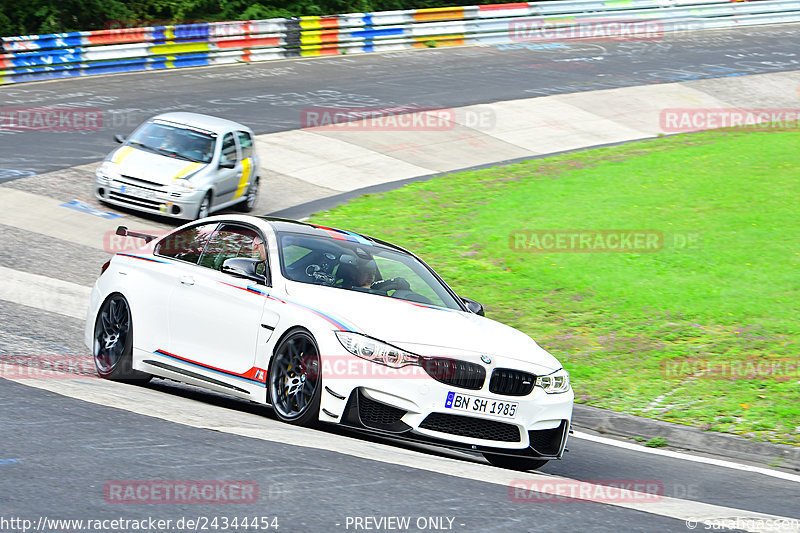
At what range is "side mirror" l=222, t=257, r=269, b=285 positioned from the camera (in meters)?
8.20

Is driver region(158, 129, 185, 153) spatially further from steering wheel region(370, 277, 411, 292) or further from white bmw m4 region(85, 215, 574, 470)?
steering wheel region(370, 277, 411, 292)

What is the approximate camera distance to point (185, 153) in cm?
1833

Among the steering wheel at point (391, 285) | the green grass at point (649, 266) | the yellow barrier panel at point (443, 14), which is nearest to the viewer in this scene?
the steering wheel at point (391, 285)

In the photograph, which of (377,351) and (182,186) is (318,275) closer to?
(377,351)

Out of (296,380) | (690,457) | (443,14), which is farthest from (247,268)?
(443,14)

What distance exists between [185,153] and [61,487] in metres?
13.3

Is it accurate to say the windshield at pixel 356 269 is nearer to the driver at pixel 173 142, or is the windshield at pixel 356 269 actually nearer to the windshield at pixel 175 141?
the windshield at pixel 175 141

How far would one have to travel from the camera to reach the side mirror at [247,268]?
8195 mm

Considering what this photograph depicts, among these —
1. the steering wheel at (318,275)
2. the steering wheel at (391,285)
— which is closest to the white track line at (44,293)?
the steering wheel at (318,275)

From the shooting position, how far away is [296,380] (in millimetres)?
7621

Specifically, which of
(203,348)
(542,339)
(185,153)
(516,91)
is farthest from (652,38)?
(203,348)

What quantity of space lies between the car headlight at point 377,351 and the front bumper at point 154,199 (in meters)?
10.5

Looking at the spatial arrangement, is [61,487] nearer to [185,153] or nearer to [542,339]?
[542,339]

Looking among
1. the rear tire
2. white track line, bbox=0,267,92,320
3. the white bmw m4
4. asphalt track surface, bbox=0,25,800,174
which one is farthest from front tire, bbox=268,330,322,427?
asphalt track surface, bbox=0,25,800,174
